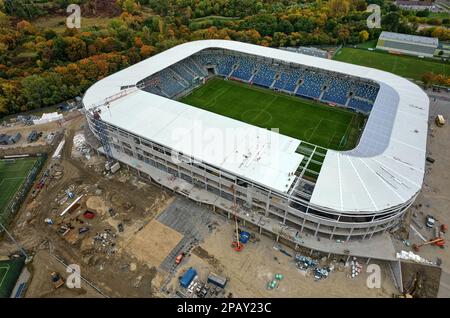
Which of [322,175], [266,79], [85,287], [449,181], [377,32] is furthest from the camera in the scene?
[377,32]

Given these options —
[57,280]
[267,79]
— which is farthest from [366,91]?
[57,280]

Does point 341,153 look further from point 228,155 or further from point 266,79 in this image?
point 266,79

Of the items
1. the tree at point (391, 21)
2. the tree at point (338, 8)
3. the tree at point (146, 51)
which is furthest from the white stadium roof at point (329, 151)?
the tree at point (338, 8)

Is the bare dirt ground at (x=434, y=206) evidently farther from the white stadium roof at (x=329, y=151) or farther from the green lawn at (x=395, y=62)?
the green lawn at (x=395, y=62)

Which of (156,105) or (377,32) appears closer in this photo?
(156,105)

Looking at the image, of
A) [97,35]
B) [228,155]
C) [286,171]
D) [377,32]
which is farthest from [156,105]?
[377,32]

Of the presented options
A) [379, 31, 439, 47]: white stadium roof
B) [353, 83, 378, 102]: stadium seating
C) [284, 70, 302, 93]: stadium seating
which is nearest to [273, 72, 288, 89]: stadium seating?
[284, 70, 302, 93]: stadium seating

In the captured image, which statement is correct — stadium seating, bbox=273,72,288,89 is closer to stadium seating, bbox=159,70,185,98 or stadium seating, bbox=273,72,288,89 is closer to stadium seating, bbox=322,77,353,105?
stadium seating, bbox=322,77,353,105

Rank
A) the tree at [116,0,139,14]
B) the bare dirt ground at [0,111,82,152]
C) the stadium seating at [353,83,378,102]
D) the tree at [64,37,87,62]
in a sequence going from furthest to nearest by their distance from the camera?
the tree at [116,0,139,14] → the tree at [64,37,87,62] → the stadium seating at [353,83,378,102] → the bare dirt ground at [0,111,82,152]
